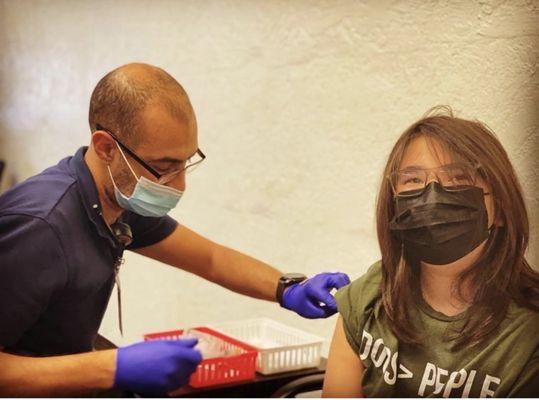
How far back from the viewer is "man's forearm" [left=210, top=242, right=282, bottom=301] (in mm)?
1943

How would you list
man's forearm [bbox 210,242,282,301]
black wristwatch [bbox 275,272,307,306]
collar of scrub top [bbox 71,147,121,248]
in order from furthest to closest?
man's forearm [bbox 210,242,282,301], black wristwatch [bbox 275,272,307,306], collar of scrub top [bbox 71,147,121,248]

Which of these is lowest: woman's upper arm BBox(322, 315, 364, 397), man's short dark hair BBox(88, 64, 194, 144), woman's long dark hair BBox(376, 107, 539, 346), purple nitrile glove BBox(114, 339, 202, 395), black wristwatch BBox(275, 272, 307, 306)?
woman's upper arm BBox(322, 315, 364, 397)

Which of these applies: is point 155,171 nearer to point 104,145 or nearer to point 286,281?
point 104,145

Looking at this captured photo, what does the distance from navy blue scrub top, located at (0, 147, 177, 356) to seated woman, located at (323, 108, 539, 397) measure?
0.63 metres

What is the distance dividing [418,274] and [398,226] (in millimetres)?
115

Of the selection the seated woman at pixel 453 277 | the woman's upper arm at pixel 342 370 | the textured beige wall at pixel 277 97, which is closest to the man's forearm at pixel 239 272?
the textured beige wall at pixel 277 97

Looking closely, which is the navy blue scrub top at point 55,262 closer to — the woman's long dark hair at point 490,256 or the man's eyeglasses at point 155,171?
the man's eyeglasses at point 155,171

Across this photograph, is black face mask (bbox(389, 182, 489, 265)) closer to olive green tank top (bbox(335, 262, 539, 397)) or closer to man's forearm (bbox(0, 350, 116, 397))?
olive green tank top (bbox(335, 262, 539, 397))

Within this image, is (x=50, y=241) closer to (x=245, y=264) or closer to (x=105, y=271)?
(x=105, y=271)

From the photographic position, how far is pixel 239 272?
1960mm

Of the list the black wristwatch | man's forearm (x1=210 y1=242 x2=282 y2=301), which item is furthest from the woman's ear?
man's forearm (x1=210 y1=242 x2=282 y2=301)

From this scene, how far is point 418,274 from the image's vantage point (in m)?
1.44

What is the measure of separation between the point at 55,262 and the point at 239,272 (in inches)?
26.7

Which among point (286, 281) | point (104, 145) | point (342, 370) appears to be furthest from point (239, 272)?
point (104, 145)
